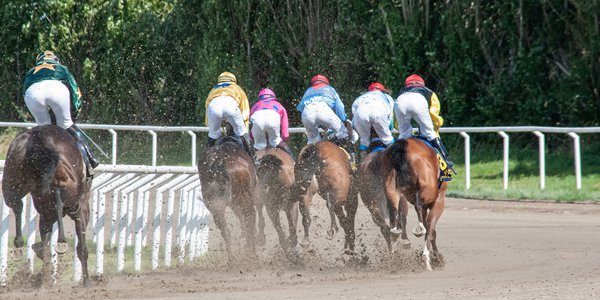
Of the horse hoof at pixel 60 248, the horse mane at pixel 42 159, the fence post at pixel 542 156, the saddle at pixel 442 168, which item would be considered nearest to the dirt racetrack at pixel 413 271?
the horse hoof at pixel 60 248

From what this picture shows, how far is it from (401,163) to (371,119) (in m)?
1.41

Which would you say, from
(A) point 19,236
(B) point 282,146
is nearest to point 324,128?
(B) point 282,146

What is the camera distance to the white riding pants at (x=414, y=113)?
11.2 metres

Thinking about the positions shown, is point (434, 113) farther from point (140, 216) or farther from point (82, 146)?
point (82, 146)

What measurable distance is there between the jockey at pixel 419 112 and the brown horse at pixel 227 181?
1.49m

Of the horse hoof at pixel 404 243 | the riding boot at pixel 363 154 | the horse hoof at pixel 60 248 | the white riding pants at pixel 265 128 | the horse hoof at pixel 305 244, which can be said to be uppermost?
the white riding pants at pixel 265 128

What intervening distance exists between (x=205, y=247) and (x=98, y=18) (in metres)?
14.7

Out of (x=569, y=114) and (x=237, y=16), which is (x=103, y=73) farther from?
(x=569, y=114)

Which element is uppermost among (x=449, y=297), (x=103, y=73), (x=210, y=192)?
(x=103, y=73)

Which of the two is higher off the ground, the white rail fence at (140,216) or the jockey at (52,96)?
the jockey at (52,96)

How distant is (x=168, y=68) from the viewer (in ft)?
83.0

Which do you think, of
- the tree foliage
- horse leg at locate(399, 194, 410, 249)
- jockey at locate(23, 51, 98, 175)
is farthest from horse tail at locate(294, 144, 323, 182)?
the tree foliage

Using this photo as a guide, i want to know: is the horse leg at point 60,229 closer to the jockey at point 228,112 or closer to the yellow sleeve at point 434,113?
the jockey at point 228,112

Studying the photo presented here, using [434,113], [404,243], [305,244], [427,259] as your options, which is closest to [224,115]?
[305,244]
